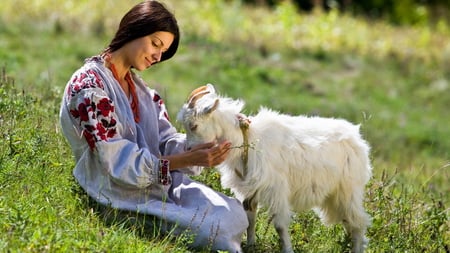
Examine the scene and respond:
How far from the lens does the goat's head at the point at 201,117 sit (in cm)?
517

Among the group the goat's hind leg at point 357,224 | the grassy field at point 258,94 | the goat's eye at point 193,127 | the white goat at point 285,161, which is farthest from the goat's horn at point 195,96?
the goat's hind leg at point 357,224

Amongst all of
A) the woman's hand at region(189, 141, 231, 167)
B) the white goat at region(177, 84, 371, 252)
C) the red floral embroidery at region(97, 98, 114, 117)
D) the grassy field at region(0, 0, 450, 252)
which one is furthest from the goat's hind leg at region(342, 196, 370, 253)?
the red floral embroidery at region(97, 98, 114, 117)

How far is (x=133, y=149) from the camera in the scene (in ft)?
16.8

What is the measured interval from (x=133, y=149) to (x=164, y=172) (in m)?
0.26

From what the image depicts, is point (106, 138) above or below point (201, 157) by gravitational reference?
above

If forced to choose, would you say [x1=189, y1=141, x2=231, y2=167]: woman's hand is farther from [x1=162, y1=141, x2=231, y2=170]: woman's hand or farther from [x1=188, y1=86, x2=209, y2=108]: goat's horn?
[x1=188, y1=86, x2=209, y2=108]: goat's horn

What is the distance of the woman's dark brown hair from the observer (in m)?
5.26

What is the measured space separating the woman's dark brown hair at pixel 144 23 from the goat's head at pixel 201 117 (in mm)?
483

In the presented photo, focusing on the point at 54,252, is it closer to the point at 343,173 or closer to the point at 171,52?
the point at 171,52

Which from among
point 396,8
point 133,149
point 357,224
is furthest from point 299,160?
point 396,8

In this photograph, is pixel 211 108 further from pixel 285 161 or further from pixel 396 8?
pixel 396 8

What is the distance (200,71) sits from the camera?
14.2m

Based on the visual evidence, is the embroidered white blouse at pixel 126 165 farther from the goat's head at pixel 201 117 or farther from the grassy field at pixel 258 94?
the goat's head at pixel 201 117

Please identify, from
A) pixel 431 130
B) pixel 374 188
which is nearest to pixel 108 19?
pixel 431 130
